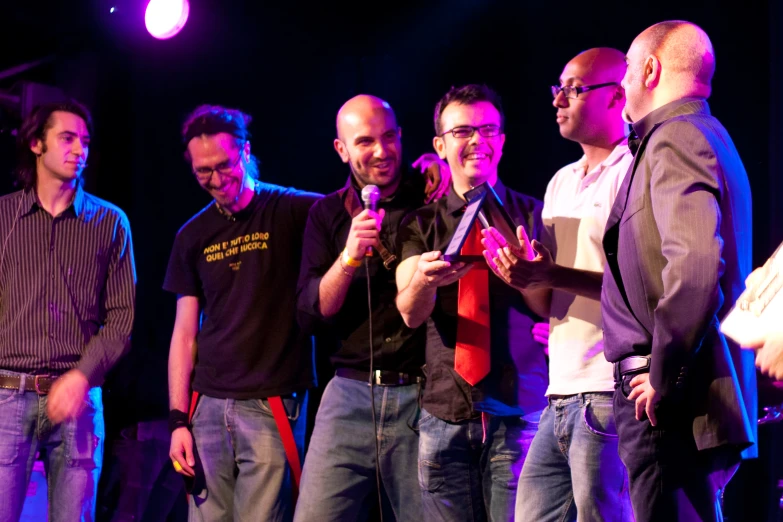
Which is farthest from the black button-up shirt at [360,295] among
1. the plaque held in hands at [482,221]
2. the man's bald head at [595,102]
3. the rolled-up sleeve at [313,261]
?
the man's bald head at [595,102]

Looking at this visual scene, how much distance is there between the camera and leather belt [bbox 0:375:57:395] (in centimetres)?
355

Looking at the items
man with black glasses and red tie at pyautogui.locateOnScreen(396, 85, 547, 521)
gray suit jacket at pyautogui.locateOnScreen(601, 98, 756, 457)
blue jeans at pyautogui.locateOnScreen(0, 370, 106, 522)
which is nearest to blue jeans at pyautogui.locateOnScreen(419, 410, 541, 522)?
man with black glasses and red tie at pyautogui.locateOnScreen(396, 85, 547, 521)

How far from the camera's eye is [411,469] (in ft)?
10.0

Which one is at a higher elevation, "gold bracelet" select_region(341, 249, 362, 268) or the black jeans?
"gold bracelet" select_region(341, 249, 362, 268)

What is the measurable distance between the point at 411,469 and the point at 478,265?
818 mm

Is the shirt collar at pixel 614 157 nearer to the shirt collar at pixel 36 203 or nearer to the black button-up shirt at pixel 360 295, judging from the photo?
the black button-up shirt at pixel 360 295

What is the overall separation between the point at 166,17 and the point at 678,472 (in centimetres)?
372

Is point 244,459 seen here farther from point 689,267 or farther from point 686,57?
point 686,57

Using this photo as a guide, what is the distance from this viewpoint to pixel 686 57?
2.25 m

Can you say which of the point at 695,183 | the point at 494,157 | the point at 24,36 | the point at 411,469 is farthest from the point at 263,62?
the point at 695,183

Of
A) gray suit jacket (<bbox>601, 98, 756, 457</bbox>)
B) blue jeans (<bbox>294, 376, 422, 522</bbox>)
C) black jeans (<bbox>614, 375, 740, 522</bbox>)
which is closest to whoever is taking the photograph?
gray suit jacket (<bbox>601, 98, 756, 457</bbox>)

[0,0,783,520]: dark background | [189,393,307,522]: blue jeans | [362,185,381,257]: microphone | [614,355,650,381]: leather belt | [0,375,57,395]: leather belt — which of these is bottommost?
[189,393,307,522]: blue jeans

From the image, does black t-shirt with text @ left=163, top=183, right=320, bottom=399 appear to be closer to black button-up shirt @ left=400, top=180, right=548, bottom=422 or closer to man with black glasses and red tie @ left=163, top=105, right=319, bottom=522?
man with black glasses and red tie @ left=163, top=105, right=319, bottom=522

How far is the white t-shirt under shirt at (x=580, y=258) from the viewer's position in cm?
260
